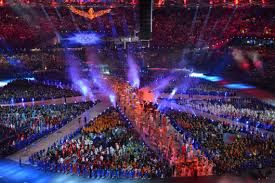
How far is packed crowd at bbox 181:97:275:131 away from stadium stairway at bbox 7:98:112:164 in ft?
24.4

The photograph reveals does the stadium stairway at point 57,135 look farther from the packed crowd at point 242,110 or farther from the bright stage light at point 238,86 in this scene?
the bright stage light at point 238,86

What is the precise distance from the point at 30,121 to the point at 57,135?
2.58 metres

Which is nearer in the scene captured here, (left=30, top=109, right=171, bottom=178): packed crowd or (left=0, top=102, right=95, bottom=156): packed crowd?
(left=30, top=109, right=171, bottom=178): packed crowd

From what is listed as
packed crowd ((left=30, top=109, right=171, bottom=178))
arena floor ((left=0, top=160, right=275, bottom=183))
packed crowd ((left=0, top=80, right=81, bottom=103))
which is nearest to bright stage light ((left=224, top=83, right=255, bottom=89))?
packed crowd ((left=0, top=80, right=81, bottom=103))

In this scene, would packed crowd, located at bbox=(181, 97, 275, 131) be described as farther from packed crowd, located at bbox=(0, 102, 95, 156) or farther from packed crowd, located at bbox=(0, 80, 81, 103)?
packed crowd, located at bbox=(0, 80, 81, 103)

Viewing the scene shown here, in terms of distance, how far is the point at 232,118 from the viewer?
28.5 m

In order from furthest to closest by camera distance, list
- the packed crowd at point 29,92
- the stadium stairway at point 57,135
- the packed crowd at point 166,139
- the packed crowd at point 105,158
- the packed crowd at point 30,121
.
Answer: the packed crowd at point 29,92
the packed crowd at point 30,121
the stadium stairway at point 57,135
the packed crowd at point 166,139
the packed crowd at point 105,158

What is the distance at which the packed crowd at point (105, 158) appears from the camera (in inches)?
740

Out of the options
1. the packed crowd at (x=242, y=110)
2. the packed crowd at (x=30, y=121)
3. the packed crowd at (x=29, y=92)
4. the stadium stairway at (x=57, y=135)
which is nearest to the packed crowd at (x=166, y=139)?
the stadium stairway at (x=57, y=135)

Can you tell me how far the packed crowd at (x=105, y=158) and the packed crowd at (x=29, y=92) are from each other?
13.2 m

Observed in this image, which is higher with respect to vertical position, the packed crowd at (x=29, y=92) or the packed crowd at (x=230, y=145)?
the packed crowd at (x=29, y=92)

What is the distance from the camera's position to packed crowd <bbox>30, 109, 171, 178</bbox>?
18797 mm

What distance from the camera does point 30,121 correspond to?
26.8 metres

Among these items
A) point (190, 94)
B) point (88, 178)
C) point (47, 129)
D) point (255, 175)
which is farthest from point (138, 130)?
point (190, 94)
